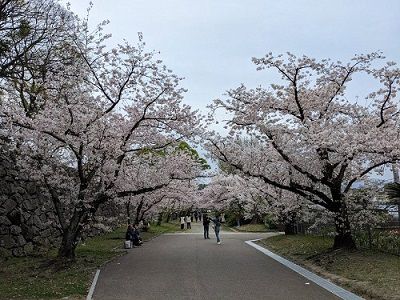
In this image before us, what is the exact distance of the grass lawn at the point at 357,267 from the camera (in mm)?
9021

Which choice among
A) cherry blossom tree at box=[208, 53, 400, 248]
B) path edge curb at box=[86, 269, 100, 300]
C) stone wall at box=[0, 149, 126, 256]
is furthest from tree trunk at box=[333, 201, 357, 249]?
stone wall at box=[0, 149, 126, 256]

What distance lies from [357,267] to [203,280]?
160 inches

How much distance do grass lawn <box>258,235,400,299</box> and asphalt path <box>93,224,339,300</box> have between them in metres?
0.76

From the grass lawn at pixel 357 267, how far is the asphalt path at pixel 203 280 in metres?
0.76

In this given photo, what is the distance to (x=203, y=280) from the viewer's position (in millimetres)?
11219

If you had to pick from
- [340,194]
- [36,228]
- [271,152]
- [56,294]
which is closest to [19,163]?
[36,228]

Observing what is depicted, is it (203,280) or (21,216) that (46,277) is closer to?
(203,280)

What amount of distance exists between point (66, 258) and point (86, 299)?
18.1 feet

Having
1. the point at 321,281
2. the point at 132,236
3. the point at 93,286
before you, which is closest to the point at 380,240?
the point at 321,281

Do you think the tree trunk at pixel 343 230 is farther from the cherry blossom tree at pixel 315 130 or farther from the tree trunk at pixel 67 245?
the tree trunk at pixel 67 245

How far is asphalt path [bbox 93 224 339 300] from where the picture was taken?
937 centimetres

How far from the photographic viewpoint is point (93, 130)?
1355 centimetres

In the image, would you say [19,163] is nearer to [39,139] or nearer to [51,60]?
[39,139]

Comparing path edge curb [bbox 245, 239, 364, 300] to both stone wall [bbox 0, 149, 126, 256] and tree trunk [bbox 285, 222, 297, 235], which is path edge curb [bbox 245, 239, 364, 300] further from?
tree trunk [bbox 285, 222, 297, 235]
